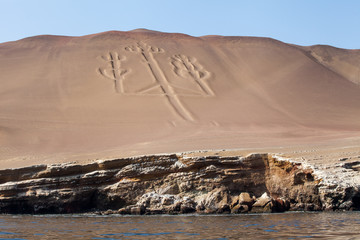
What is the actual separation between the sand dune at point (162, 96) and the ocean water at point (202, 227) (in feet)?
23.9

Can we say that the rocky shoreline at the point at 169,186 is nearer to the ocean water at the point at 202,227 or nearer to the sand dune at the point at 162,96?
the ocean water at the point at 202,227

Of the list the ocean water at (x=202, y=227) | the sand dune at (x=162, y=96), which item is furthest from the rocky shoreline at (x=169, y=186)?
the sand dune at (x=162, y=96)

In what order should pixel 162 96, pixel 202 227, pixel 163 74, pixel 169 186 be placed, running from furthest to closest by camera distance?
pixel 163 74, pixel 162 96, pixel 169 186, pixel 202 227

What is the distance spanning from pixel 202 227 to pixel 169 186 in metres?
4.81

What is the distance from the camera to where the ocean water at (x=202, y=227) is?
880 centimetres

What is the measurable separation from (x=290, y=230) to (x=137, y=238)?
3030mm

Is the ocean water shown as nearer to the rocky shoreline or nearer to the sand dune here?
the rocky shoreline

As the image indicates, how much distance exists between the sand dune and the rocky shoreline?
3.30 meters

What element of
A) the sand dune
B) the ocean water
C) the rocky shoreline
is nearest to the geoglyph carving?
the sand dune

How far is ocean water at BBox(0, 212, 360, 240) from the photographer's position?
8797 mm

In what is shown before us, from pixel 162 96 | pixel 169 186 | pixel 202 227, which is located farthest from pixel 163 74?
pixel 202 227

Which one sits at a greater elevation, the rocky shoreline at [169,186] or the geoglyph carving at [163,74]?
the geoglyph carving at [163,74]

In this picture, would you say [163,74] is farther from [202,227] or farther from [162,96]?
[202,227]

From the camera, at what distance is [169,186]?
14984mm
